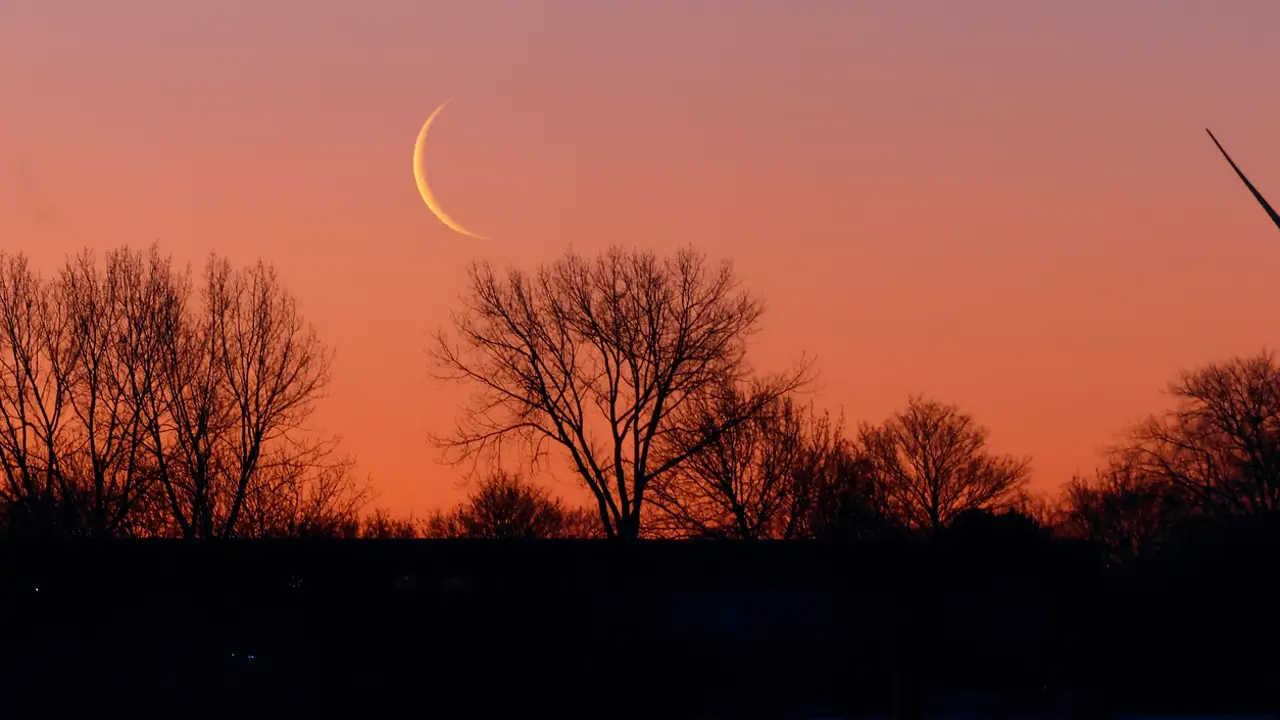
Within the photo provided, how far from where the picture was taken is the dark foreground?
26141 mm

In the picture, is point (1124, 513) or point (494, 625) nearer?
point (494, 625)

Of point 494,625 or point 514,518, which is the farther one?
point 514,518

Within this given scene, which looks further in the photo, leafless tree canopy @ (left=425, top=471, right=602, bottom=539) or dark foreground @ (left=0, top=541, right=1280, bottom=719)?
leafless tree canopy @ (left=425, top=471, right=602, bottom=539)

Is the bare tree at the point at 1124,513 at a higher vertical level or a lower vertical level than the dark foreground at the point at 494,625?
higher

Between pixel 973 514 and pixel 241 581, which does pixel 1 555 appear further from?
pixel 973 514

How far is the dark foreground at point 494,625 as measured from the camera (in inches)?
1029

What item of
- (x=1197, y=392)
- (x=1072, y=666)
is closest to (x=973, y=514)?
(x=1072, y=666)

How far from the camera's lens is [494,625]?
1073 inches

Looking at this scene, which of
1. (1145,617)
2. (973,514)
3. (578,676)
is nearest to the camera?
(578,676)

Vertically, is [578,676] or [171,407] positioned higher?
[171,407]

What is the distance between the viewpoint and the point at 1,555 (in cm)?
2538

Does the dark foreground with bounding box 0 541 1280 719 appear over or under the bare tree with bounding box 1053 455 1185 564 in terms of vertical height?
under

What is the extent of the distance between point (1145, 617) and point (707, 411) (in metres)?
15.6

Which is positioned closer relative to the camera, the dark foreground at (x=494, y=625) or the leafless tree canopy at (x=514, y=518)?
the dark foreground at (x=494, y=625)
